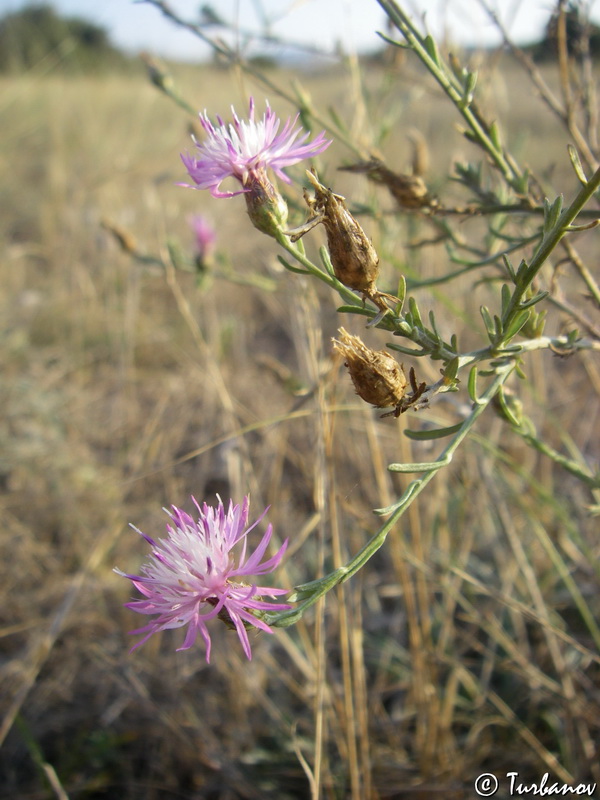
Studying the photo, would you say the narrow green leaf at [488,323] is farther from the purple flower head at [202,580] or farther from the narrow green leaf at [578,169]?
the purple flower head at [202,580]

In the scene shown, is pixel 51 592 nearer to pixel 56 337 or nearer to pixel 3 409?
pixel 3 409

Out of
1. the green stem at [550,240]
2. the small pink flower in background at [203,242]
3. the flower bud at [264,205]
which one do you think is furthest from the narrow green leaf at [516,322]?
the small pink flower in background at [203,242]

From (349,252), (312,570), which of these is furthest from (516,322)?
(312,570)

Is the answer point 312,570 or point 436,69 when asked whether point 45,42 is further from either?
point 436,69

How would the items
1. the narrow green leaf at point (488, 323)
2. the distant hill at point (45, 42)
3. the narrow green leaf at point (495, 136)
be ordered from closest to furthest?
the narrow green leaf at point (488, 323)
the narrow green leaf at point (495, 136)
the distant hill at point (45, 42)

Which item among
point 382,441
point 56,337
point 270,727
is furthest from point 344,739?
point 56,337

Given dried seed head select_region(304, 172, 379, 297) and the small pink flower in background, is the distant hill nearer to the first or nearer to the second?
the small pink flower in background
